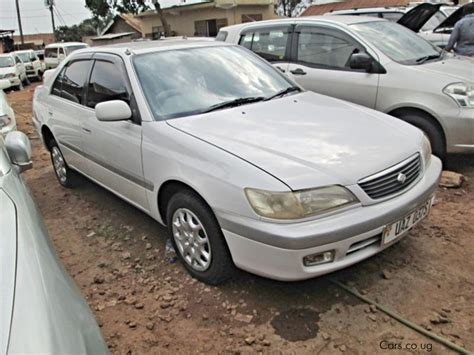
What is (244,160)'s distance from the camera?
8.46 ft

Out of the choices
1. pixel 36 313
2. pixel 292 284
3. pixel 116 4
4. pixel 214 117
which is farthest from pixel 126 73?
pixel 116 4

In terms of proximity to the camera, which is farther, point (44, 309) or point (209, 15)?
point (209, 15)

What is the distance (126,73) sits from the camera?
3.48 m

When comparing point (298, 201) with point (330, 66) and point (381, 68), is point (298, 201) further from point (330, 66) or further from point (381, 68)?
point (330, 66)

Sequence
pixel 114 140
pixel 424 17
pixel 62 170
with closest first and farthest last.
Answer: pixel 114 140
pixel 62 170
pixel 424 17

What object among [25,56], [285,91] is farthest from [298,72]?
[25,56]

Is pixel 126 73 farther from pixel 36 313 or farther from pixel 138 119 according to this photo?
pixel 36 313

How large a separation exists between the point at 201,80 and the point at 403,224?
1873mm

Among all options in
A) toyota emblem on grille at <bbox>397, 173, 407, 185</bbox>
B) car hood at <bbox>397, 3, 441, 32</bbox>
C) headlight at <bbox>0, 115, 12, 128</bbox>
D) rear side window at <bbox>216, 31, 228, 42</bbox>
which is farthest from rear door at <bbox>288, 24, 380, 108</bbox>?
headlight at <bbox>0, 115, 12, 128</bbox>

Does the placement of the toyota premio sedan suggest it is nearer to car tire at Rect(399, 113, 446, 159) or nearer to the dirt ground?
the dirt ground

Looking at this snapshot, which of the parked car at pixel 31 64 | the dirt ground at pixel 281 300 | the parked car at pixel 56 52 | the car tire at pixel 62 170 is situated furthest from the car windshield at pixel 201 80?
the parked car at pixel 31 64

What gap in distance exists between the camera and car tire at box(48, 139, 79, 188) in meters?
5.02

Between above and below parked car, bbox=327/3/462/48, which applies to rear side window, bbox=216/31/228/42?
below

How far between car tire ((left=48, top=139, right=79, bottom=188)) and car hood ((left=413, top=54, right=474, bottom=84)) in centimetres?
407
